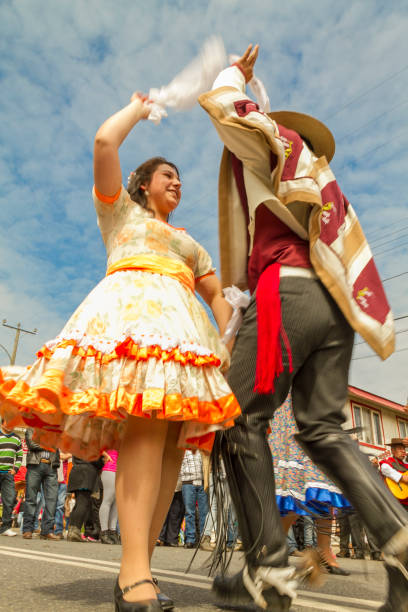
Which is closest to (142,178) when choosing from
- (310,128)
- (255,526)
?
Result: (310,128)

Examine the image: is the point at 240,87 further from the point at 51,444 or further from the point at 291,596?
the point at 291,596

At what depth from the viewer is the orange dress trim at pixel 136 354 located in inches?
66.0

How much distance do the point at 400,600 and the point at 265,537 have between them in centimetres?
41

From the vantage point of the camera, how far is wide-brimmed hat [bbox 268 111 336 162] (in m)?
2.13

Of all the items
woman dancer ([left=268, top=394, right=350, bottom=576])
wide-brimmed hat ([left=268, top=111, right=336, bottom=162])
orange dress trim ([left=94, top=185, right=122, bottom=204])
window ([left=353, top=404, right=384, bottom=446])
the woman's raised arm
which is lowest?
woman dancer ([left=268, top=394, right=350, bottom=576])

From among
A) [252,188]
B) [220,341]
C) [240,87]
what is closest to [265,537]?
[220,341]

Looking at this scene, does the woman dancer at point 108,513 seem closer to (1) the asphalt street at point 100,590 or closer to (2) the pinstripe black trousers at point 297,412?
(1) the asphalt street at point 100,590

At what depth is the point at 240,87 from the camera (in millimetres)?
2102

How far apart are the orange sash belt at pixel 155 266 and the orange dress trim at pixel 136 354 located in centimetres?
42

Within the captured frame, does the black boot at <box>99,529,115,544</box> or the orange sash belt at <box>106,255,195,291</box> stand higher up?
the orange sash belt at <box>106,255,195,291</box>

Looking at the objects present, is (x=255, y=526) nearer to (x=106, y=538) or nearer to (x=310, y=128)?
(x=310, y=128)

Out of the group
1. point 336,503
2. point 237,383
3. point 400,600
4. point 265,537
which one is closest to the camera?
point 400,600

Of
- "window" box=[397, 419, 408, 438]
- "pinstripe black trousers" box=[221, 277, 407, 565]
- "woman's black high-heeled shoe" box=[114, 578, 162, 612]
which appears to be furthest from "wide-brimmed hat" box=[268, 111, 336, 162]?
"window" box=[397, 419, 408, 438]

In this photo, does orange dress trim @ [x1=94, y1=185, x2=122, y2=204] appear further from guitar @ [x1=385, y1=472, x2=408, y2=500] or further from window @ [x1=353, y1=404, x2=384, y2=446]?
window @ [x1=353, y1=404, x2=384, y2=446]
